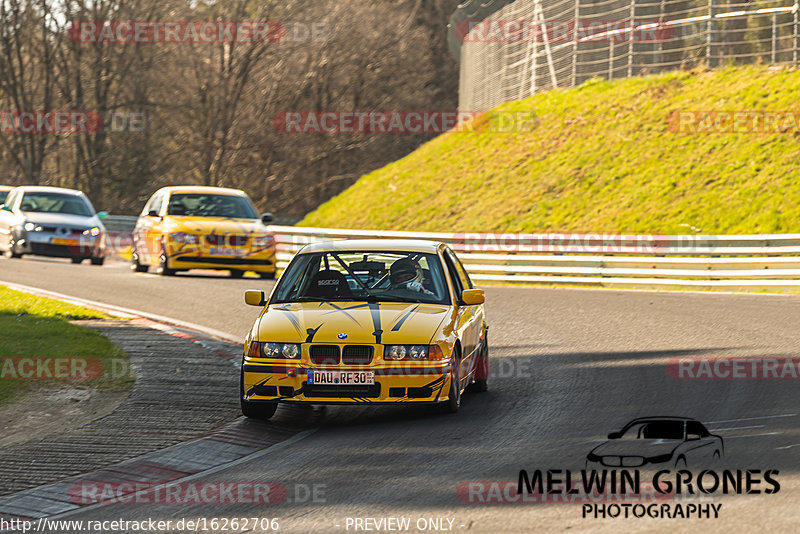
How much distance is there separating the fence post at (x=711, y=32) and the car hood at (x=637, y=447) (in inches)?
1002

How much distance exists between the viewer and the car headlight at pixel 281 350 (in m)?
8.52

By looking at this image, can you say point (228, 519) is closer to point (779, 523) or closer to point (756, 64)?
point (779, 523)

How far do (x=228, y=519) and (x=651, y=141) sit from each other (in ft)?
87.8

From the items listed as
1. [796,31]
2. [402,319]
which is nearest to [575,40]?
[796,31]

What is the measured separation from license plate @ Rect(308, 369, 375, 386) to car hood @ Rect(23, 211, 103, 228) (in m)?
17.9

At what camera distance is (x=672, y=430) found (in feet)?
26.2

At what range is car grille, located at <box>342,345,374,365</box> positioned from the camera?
8453 millimetres

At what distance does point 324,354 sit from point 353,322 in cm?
38

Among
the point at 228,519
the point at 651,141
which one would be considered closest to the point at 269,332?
the point at 228,519

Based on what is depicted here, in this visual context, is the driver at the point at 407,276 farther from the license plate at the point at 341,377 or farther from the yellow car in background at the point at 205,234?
the yellow car in background at the point at 205,234
